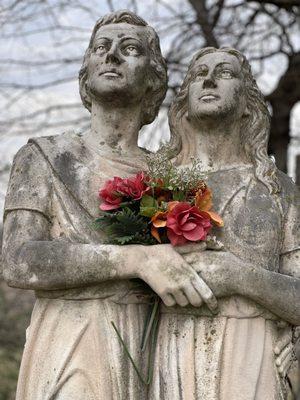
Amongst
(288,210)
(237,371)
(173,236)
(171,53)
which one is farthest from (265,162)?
(171,53)

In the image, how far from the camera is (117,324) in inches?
191

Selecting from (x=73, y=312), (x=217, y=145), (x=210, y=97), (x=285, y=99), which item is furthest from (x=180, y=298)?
(x=285, y=99)

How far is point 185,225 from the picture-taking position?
4723 mm

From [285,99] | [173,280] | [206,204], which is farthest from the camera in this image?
[285,99]

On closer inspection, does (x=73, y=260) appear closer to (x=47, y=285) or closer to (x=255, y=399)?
(x=47, y=285)

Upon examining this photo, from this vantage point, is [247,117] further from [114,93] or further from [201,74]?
[114,93]

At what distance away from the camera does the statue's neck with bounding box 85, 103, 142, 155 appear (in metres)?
5.38

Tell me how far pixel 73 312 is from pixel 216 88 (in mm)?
1381

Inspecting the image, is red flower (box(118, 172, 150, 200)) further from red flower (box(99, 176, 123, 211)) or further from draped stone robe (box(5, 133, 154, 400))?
draped stone robe (box(5, 133, 154, 400))

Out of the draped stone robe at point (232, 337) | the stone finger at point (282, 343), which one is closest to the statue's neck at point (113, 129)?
the draped stone robe at point (232, 337)

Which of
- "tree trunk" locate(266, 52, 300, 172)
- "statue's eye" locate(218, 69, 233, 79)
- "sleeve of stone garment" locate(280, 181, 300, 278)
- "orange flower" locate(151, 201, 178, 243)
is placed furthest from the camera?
"tree trunk" locate(266, 52, 300, 172)

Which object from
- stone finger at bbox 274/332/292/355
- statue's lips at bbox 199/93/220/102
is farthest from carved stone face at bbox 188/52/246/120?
stone finger at bbox 274/332/292/355

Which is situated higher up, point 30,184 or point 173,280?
point 30,184

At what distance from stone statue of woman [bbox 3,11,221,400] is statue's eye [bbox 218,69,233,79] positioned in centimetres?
44
